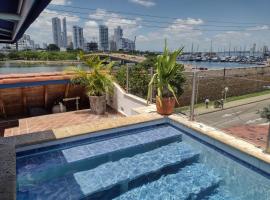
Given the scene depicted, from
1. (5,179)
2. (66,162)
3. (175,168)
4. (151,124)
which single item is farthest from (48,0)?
(151,124)

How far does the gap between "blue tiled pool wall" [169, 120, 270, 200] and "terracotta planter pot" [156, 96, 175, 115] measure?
139cm

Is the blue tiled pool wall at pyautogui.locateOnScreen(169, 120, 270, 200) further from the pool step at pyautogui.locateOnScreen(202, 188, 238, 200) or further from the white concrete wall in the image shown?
the white concrete wall

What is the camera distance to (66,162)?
159 inches

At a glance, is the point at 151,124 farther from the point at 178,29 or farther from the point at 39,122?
the point at 178,29

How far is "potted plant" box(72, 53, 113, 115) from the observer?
24.2 feet

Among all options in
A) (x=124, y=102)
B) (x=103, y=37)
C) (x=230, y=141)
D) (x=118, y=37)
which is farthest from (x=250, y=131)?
(x=118, y=37)

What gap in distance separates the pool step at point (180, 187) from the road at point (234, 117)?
18.0 m

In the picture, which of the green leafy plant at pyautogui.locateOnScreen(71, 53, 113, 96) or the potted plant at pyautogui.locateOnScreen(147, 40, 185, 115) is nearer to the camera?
the potted plant at pyautogui.locateOnScreen(147, 40, 185, 115)

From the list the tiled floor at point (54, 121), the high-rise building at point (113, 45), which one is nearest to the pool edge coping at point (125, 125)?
the tiled floor at point (54, 121)

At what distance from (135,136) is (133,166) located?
119 centimetres

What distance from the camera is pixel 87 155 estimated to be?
4.23 metres

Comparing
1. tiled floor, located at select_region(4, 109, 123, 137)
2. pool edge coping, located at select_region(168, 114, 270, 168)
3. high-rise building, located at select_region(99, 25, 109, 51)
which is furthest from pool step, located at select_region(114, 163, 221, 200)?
high-rise building, located at select_region(99, 25, 109, 51)

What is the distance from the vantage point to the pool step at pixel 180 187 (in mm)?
3316

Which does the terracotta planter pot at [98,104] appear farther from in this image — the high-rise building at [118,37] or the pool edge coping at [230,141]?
the high-rise building at [118,37]
